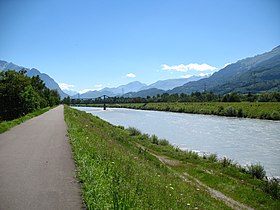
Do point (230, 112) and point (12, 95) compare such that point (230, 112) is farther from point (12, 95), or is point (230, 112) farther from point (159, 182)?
point (159, 182)

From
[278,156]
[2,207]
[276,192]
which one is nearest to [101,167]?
[2,207]

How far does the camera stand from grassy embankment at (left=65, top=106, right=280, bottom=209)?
24.1 feet

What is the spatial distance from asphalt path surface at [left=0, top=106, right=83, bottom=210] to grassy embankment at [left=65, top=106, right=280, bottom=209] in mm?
430

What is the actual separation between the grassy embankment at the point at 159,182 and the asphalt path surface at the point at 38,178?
43 cm

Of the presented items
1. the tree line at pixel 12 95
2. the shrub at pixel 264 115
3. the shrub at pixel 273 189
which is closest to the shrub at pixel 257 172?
the shrub at pixel 273 189

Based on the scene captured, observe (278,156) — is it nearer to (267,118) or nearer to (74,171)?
→ (74,171)

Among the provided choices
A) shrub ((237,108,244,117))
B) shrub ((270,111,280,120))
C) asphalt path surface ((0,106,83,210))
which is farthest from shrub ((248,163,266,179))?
shrub ((237,108,244,117))

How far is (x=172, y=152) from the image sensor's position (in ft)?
79.8

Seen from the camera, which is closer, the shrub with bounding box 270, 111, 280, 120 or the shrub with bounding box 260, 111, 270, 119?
the shrub with bounding box 270, 111, 280, 120

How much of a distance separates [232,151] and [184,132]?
14.1 metres

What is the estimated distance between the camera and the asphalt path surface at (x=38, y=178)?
6766 millimetres

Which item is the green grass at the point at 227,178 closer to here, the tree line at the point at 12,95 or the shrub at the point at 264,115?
the tree line at the point at 12,95

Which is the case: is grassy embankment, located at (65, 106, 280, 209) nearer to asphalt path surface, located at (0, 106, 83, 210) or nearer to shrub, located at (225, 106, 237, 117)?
asphalt path surface, located at (0, 106, 83, 210)

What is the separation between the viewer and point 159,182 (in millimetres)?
11031
